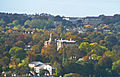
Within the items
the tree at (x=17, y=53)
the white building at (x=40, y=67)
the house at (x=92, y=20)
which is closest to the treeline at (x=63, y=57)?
the tree at (x=17, y=53)

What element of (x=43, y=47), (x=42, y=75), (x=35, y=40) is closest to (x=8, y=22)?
(x=35, y=40)

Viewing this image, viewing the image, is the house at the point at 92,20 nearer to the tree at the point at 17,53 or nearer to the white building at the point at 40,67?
the tree at the point at 17,53

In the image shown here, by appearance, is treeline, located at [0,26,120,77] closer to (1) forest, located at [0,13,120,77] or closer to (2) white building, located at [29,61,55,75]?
(1) forest, located at [0,13,120,77]

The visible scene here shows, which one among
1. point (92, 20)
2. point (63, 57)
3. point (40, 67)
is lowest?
point (92, 20)

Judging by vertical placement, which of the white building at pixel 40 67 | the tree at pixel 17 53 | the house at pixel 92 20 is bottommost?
the house at pixel 92 20

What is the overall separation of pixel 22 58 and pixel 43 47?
8.75 meters

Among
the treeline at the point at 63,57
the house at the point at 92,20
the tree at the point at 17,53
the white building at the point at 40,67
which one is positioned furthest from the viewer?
the house at the point at 92,20

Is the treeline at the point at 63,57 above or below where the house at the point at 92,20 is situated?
above

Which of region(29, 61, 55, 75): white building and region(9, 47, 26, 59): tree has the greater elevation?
region(9, 47, 26, 59): tree

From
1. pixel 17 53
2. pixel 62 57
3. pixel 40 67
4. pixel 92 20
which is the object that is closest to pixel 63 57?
pixel 62 57

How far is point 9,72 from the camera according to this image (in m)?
71.1

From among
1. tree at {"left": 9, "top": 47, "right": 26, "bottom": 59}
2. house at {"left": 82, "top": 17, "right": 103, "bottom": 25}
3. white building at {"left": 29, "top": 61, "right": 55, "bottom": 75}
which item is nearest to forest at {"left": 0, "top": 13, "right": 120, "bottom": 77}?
tree at {"left": 9, "top": 47, "right": 26, "bottom": 59}

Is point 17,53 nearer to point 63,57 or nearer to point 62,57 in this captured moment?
point 62,57

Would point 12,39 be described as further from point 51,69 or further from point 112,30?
point 112,30
